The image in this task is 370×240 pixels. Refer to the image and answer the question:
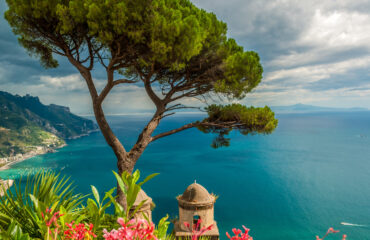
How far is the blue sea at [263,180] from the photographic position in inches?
1053

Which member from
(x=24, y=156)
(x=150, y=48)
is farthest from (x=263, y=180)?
(x=24, y=156)

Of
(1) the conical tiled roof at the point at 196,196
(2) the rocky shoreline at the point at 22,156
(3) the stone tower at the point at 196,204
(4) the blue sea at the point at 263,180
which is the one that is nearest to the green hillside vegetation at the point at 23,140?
(2) the rocky shoreline at the point at 22,156

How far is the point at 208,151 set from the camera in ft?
204

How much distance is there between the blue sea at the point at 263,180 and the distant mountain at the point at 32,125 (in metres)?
12.6

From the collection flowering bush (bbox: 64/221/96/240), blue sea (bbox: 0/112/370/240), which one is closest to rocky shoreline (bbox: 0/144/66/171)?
blue sea (bbox: 0/112/370/240)

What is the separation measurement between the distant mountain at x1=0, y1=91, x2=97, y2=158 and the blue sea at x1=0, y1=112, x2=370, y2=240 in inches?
494

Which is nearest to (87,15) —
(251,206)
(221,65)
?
(221,65)

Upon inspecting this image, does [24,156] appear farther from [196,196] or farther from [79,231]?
[79,231]

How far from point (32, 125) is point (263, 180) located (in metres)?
79.6

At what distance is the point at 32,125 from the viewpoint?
8262 centimetres

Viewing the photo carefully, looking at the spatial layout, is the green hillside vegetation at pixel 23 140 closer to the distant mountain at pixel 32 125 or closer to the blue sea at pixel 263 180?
the distant mountain at pixel 32 125

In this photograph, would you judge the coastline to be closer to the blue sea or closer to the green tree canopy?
the blue sea

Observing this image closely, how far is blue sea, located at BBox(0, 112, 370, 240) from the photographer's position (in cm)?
2673

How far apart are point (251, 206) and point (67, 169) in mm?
36046
